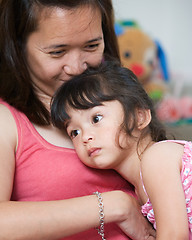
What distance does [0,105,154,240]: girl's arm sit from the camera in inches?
46.1

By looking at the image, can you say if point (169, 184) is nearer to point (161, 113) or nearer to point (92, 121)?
point (92, 121)

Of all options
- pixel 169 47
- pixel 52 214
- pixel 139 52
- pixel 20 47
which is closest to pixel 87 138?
pixel 52 214

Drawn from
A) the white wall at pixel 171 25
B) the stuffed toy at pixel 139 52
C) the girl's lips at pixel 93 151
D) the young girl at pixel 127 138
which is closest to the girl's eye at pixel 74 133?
the young girl at pixel 127 138

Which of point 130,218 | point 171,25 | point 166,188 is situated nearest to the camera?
point 166,188

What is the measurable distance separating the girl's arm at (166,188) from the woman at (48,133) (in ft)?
0.42

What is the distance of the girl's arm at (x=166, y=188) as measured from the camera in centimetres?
114

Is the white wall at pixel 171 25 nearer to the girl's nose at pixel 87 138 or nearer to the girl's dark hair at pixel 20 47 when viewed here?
the girl's dark hair at pixel 20 47

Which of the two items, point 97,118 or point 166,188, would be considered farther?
point 97,118

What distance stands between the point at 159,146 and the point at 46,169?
1.21ft

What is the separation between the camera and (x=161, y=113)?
148 inches

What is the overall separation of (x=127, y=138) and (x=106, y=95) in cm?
15

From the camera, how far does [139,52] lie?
12.1 feet

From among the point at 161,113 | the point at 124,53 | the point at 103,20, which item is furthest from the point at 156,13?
the point at 103,20

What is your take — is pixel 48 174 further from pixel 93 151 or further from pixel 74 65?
pixel 74 65
